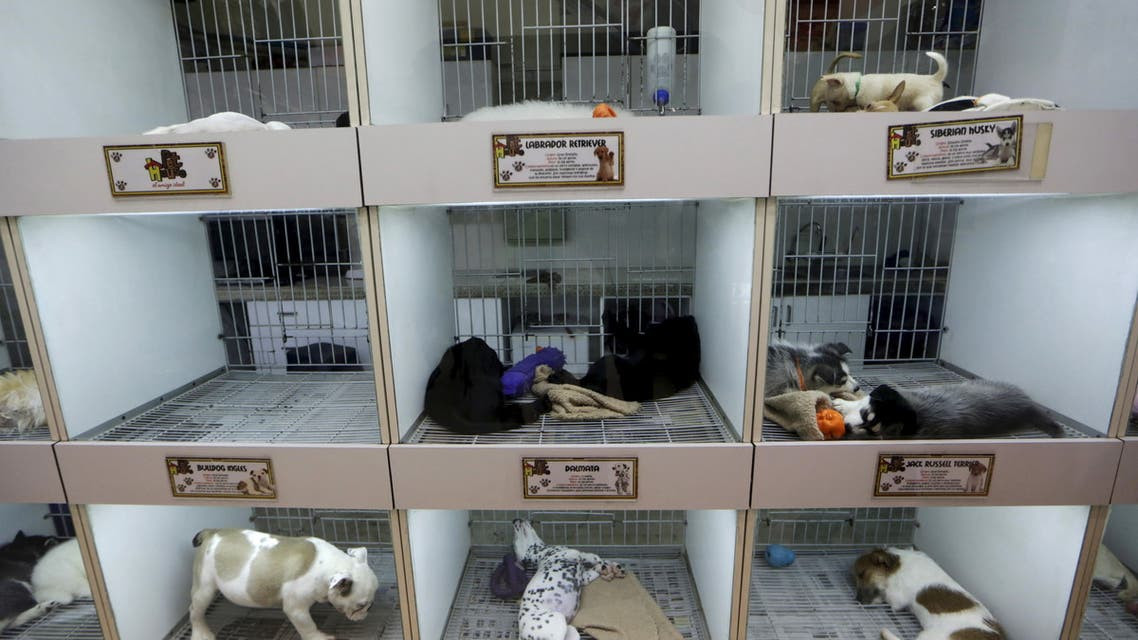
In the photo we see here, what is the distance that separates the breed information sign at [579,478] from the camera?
2.76 ft

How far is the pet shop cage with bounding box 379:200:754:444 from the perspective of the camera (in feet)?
3.04

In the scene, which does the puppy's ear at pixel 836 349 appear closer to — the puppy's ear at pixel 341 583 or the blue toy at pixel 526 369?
the blue toy at pixel 526 369

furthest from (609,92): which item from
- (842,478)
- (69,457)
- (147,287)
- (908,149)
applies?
(69,457)

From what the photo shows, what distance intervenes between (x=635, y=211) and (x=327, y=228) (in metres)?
0.70

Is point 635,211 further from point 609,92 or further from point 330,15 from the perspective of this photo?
point 330,15

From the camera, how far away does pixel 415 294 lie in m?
0.95

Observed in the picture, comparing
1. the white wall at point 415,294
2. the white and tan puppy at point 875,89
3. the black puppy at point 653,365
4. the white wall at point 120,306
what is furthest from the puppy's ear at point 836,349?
the white wall at point 120,306

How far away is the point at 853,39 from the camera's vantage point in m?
1.05

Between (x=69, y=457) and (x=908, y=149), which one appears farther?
(x=69, y=457)

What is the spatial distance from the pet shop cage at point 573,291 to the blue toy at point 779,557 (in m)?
0.56

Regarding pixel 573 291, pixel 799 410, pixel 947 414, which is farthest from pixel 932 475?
pixel 573 291

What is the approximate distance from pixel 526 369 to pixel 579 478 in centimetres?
34

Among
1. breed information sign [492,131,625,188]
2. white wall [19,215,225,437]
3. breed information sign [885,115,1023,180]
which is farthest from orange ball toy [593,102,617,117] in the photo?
white wall [19,215,225,437]

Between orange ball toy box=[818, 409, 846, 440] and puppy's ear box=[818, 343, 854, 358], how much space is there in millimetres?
247
